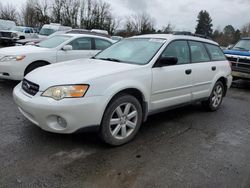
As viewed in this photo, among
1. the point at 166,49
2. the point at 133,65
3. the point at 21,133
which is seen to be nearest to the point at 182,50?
the point at 166,49

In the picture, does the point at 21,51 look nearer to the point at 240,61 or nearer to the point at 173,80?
the point at 173,80

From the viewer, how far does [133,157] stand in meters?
3.33

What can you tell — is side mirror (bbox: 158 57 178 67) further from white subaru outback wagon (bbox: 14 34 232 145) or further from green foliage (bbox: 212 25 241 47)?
green foliage (bbox: 212 25 241 47)

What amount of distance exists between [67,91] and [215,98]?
147 inches

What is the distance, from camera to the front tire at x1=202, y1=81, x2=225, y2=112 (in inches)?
220

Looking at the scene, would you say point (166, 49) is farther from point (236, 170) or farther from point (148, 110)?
point (236, 170)

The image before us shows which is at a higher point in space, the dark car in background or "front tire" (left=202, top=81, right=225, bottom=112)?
the dark car in background

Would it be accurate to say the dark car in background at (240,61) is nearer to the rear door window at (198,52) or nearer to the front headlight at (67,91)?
the rear door window at (198,52)

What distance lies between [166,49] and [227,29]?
58.0 m

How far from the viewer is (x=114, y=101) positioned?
3.44 metres

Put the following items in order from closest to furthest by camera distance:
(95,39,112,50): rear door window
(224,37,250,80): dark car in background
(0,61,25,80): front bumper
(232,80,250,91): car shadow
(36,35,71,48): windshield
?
(0,61,25,80): front bumper < (36,35,71,48): windshield < (95,39,112,50): rear door window < (224,37,250,80): dark car in background < (232,80,250,91): car shadow

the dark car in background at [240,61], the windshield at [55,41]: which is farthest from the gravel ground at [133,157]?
the dark car in background at [240,61]

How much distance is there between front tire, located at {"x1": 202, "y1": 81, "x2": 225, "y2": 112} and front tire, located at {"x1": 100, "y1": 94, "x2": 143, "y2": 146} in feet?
7.66

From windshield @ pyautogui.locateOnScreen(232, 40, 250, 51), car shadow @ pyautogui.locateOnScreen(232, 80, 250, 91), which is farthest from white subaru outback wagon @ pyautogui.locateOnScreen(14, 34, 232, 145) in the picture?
windshield @ pyautogui.locateOnScreen(232, 40, 250, 51)
